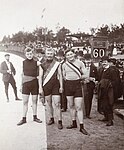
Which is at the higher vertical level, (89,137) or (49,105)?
(49,105)

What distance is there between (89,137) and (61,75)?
0.51 metres

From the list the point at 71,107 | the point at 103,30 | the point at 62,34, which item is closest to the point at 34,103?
the point at 71,107

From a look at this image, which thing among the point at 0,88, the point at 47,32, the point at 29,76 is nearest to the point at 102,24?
the point at 47,32

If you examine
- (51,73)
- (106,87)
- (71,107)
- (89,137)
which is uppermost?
(51,73)

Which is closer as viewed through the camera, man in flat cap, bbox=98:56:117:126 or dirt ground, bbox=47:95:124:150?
dirt ground, bbox=47:95:124:150

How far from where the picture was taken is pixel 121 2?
2299 millimetres

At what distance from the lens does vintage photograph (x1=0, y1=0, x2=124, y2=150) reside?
2.21 m

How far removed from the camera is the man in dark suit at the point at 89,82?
228cm

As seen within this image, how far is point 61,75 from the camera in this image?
89.6 inches

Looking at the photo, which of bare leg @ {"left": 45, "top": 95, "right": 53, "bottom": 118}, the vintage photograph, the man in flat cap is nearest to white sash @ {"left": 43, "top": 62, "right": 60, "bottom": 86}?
the vintage photograph

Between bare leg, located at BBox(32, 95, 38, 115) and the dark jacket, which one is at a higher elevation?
the dark jacket

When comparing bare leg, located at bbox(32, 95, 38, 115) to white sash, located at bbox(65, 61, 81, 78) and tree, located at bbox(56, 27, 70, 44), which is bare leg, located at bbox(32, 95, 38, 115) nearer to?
white sash, located at bbox(65, 61, 81, 78)

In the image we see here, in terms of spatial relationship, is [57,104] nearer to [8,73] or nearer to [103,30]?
[8,73]

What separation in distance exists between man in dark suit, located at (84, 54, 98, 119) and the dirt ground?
0.09 m
